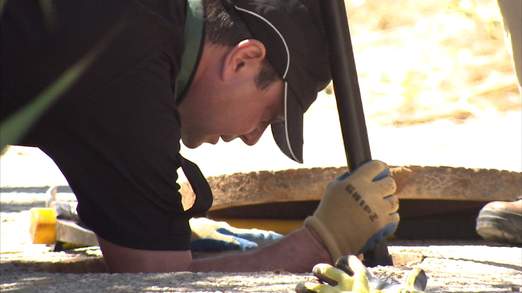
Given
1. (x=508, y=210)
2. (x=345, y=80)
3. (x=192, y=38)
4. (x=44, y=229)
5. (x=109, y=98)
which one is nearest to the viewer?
(x=109, y=98)

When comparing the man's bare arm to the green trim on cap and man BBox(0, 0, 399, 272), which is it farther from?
the green trim on cap

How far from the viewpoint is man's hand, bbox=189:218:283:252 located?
3316mm

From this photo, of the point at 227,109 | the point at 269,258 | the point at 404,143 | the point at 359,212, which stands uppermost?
the point at 227,109

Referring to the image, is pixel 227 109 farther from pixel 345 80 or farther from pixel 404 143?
pixel 404 143

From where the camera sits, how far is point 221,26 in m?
2.91

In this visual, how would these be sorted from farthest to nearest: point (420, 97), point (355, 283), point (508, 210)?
point (420, 97) → point (508, 210) → point (355, 283)

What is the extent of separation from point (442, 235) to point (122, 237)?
5.32 feet

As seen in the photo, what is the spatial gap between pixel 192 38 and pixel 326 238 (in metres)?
0.60

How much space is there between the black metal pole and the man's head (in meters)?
0.09

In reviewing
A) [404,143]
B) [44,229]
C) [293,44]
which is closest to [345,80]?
[293,44]

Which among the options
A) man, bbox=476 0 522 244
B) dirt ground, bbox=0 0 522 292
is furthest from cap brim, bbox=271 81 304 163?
man, bbox=476 0 522 244

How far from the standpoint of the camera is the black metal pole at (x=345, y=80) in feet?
9.70

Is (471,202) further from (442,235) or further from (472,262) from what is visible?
(472,262)

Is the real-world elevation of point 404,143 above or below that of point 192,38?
below
